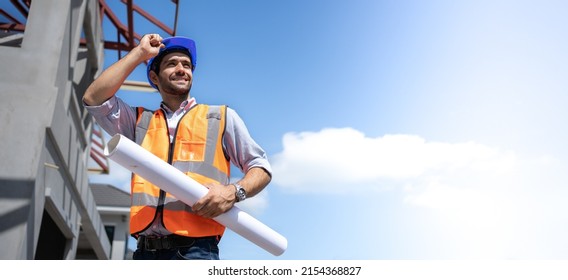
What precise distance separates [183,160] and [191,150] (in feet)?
0.19

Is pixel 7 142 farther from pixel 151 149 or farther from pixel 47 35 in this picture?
pixel 151 149

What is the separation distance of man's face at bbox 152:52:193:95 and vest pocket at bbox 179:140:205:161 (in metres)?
0.28

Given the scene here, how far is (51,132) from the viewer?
6953mm

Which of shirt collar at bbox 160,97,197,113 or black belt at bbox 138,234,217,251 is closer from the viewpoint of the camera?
black belt at bbox 138,234,217,251

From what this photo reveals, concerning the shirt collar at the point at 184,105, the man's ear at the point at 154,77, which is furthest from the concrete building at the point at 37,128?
the shirt collar at the point at 184,105

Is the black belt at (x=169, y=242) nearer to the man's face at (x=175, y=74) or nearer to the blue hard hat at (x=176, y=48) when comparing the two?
the man's face at (x=175, y=74)

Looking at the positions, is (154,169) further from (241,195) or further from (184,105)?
(184,105)

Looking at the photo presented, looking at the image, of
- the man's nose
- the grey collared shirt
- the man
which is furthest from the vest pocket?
the man's nose

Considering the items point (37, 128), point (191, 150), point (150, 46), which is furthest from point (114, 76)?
point (37, 128)

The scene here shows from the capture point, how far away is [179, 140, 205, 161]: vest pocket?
2389 millimetres

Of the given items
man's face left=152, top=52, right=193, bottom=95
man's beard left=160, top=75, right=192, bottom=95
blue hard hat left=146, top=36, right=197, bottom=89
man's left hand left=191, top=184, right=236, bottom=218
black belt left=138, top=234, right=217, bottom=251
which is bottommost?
black belt left=138, top=234, right=217, bottom=251

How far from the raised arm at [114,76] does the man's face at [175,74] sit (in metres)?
0.12

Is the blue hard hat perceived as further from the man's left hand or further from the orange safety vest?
the man's left hand

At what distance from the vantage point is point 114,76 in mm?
2344
